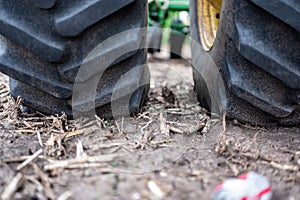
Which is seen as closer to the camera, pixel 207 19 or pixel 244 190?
pixel 244 190

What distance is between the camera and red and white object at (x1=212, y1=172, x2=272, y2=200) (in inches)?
32.4

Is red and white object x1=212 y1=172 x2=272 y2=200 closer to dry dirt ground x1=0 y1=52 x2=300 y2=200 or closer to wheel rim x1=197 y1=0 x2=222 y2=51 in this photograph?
dry dirt ground x1=0 y1=52 x2=300 y2=200

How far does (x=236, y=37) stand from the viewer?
106cm

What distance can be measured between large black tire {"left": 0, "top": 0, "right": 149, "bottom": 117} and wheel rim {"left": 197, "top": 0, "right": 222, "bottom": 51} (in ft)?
1.32

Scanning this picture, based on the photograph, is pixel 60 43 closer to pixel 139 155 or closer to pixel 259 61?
pixel 139 155

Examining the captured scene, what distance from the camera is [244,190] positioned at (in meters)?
0.83

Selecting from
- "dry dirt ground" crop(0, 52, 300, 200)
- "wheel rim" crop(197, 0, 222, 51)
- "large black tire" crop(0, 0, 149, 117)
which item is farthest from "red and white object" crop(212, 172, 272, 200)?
"wheel rim" crop(197, 0, 222, 51)

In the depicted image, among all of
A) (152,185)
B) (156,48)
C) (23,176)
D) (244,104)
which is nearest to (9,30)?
(23,176)

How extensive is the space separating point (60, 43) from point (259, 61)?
0.49 metres

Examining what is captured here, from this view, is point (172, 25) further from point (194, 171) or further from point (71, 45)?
point (194, 171)

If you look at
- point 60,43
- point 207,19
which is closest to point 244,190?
point 60,43

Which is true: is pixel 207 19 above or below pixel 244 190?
above

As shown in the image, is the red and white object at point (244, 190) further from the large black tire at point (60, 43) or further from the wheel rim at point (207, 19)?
the wheel rim at point (207, 19)

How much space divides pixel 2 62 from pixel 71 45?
0.68ft
